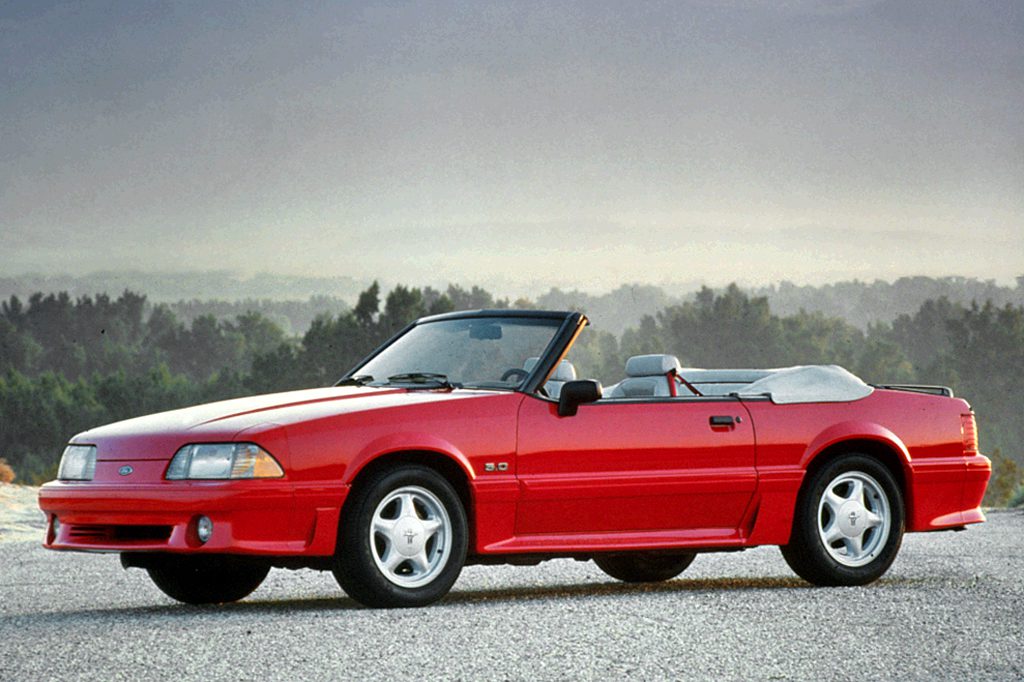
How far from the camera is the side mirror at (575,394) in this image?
905 cm

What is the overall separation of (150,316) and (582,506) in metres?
156

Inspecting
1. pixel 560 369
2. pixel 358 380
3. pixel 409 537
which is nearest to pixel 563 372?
pixel 560 369

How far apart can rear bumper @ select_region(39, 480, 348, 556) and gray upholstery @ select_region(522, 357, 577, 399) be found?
152 cm

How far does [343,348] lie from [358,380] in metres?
101

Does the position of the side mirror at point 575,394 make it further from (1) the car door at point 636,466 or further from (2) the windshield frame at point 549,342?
(2) the windshield frame at point 549,342

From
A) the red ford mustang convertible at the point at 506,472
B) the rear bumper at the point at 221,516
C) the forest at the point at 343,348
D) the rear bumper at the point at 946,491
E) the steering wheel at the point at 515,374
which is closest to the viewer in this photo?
the rear bumper at the point at 221,516

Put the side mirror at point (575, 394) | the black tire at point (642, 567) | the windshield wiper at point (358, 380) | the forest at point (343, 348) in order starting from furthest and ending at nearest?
the forest at point (343, 348) < the black tire at point (642, 567) < the windshield wiper at point (358, 380) < the side mirror at point (575, 394)

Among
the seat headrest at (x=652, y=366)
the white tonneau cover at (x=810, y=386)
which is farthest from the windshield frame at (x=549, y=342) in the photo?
the white tonneau cover at (x=810, y=386)

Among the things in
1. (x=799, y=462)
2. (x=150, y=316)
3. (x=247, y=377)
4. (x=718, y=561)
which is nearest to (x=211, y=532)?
(x=799, y=462)

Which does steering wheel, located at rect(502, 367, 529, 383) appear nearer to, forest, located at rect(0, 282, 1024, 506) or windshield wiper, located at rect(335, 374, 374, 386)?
windshield wiper, located at rect(335, 374, 374, 386)

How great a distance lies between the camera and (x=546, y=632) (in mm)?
7754

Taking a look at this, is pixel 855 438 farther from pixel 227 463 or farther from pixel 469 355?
pixel 227 463

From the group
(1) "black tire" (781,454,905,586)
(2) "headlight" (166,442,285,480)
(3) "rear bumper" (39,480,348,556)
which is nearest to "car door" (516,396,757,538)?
(1) "black tire" (781,454,905,586)

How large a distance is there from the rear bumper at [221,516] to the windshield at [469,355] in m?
1.32
